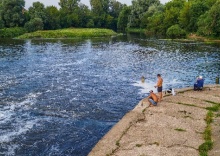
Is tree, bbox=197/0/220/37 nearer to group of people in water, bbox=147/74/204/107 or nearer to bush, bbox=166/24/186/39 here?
bush, bbox=166/24/186/39

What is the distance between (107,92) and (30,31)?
10024cm

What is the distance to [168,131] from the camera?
23172 millimetres

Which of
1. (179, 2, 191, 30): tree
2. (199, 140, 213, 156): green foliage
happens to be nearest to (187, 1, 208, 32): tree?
(179, 2, 191, 30): tree

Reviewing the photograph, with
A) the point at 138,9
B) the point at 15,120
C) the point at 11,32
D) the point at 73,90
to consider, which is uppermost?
the point at 138,9

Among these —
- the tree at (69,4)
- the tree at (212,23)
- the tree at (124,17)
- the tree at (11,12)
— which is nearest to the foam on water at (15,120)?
the tree at (212,23)

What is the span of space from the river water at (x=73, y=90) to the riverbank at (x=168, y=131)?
2199mm

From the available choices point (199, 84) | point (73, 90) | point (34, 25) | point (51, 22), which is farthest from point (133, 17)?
point (199, 84)

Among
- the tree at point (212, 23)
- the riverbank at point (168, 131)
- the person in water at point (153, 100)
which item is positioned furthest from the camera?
the tree at point (212, 23)

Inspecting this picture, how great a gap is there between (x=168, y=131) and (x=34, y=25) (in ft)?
382

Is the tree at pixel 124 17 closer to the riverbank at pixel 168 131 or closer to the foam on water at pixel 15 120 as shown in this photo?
the foam on water at pixel 15 120

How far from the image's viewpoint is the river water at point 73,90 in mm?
23844

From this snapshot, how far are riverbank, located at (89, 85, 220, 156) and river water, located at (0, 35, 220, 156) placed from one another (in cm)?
220

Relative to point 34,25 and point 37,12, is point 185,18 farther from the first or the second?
point 37,12

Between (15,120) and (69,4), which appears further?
(69,4)
